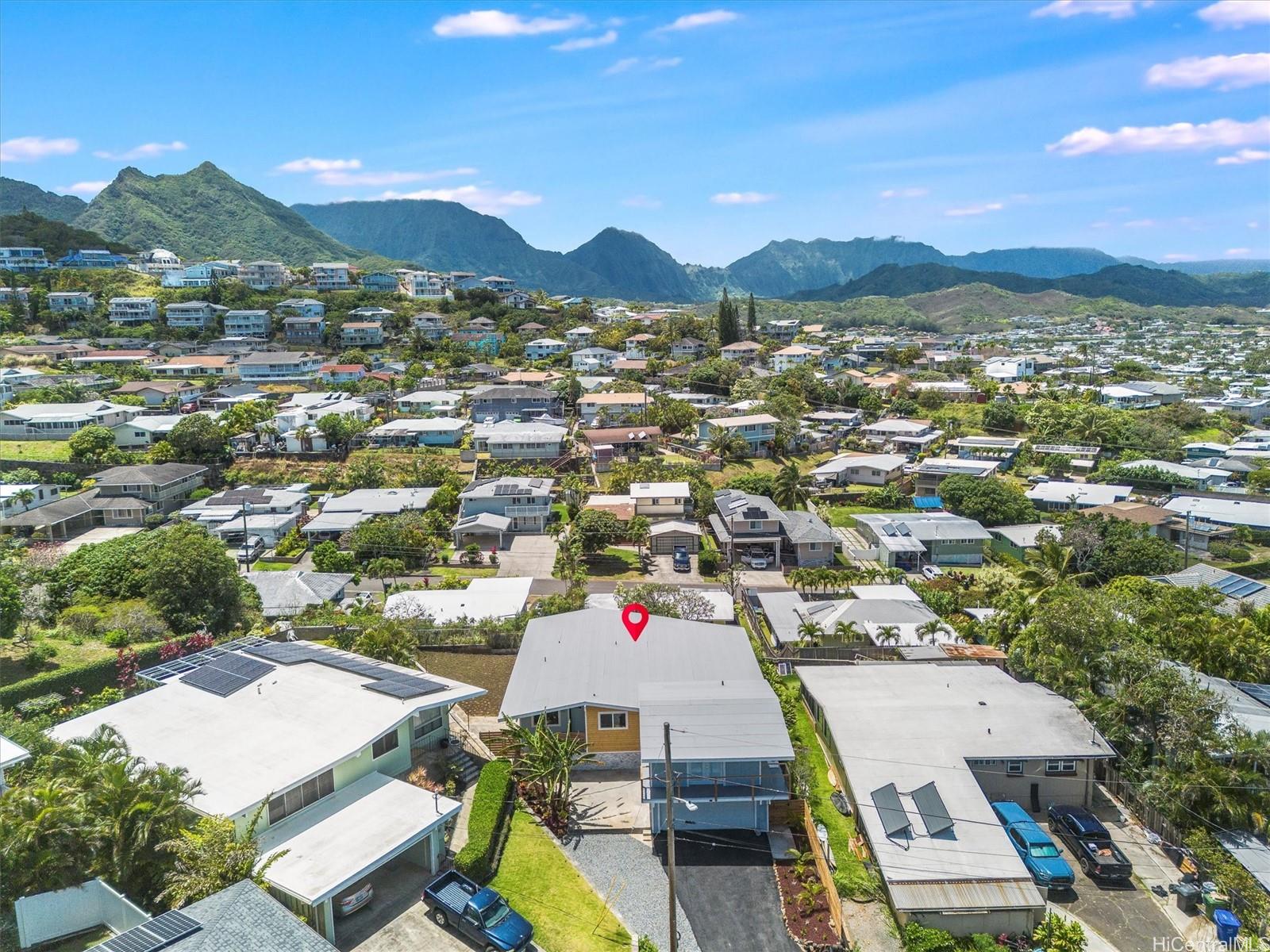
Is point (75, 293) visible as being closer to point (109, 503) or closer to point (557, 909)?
point (109, 503)

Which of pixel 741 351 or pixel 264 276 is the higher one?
pixel 264 276

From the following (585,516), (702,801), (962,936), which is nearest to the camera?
(962,936)

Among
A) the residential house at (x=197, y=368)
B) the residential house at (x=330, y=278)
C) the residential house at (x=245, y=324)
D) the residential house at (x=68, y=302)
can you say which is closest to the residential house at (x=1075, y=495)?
the residential house at (x=197, y=368)

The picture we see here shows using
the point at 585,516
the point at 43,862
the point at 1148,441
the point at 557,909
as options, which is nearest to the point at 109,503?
the point at 585,516

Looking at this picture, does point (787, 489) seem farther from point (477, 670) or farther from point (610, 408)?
point (477, 670)

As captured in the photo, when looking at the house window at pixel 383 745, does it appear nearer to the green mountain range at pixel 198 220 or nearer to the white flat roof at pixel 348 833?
the white flat roof at pixel 348 833

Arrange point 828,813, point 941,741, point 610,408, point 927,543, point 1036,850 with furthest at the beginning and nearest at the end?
point 610,408, point 927,543, point 941,741, point 828,813, point 1036,850

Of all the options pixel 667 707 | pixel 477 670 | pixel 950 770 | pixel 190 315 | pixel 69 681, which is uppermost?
pixel 190 315

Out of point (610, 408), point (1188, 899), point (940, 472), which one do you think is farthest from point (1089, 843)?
point (610, 408)
